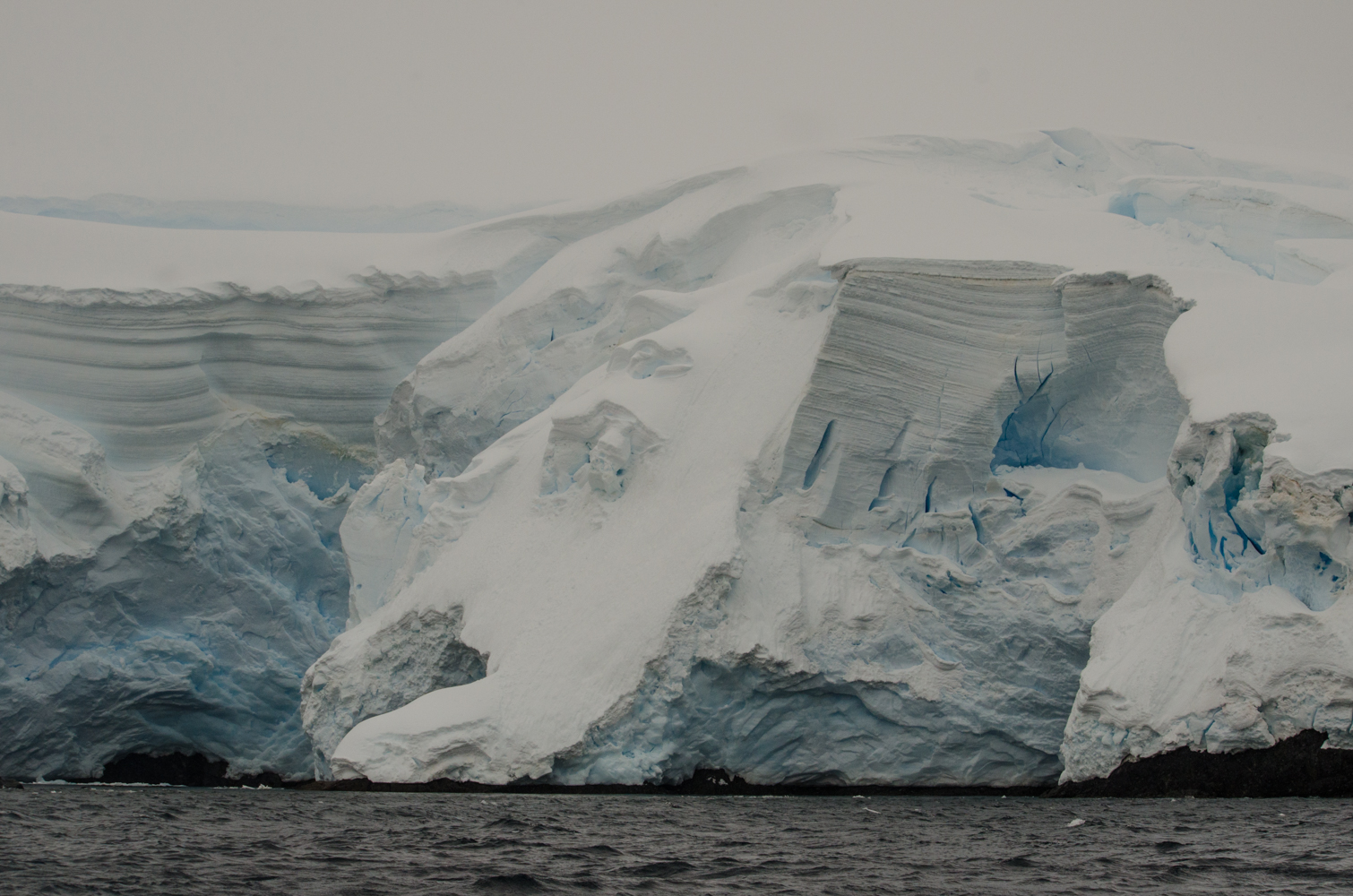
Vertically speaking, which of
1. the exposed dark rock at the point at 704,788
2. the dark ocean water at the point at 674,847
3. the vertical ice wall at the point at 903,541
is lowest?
the exposed dark rock at the point at 704,788

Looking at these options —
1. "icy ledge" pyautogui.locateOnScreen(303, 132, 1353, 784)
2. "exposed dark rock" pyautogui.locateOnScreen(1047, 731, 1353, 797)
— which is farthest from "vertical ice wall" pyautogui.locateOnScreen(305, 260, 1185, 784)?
"exposed dark rock" pyautogui.locateOnScreen(1047, 731, 1353, 797)

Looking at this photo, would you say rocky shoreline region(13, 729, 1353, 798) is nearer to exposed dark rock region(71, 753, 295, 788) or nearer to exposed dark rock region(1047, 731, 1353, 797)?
exposed dark rock region(1047, 731, 1353, 797)

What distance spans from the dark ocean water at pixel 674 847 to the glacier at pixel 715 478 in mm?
1231

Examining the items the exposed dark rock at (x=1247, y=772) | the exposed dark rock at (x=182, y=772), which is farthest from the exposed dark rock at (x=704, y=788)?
the exposed dark rock at (x=182, y=772)

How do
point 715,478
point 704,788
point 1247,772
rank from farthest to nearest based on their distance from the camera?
point 715,478 < point 704,788 < point 1247,772

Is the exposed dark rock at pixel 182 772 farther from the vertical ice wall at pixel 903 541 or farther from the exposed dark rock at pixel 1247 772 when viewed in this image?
the exposed dark rock at pixel 1247 772

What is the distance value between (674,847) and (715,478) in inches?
243

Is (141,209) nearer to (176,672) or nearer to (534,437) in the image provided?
(176,672)

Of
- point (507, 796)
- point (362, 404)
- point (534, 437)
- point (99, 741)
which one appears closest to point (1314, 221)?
point (534, 437)

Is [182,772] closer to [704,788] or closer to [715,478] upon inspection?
[704,788]

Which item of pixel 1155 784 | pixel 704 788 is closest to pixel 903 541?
pixel 704 788

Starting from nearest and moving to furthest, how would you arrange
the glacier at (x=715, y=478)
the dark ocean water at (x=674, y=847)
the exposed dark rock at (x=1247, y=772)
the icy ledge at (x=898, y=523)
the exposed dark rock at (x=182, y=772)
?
the dark ocean water at (x=674, y=847)
the exposed dark rock at (x=1247, y=772)
the icy ledge at (x=898, y=523)
the glacier at (x=715, y=478)
the exposed dark rock at (x=182, y=772)

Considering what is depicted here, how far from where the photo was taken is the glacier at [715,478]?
1267 centimetres

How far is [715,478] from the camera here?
590 inches
